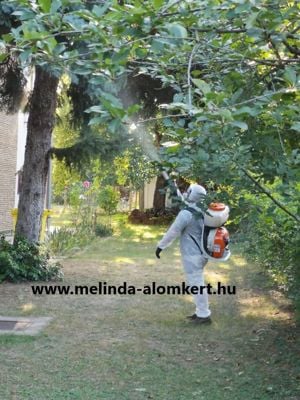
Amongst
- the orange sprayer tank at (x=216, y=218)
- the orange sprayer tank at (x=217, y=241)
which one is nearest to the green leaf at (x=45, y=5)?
the orange sprayer tank at (x=216, y=218)

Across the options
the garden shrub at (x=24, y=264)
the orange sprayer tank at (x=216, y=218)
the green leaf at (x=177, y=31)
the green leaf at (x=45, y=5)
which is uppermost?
the green leaf at (x=45, y=5)

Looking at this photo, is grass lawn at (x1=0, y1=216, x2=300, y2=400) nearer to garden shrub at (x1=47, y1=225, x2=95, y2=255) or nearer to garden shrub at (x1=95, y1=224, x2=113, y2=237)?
garden shrub at (x1=47, y1=225, x2=95, y2=255)

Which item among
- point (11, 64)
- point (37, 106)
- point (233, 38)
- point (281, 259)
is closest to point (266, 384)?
point (281, 259)

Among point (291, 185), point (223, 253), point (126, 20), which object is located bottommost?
point (223, 253)

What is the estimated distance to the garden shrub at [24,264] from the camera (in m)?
9.54

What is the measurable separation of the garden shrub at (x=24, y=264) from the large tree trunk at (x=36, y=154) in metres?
0.28

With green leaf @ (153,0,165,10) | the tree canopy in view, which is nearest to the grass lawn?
the tree canopy

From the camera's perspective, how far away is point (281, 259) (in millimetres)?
6008

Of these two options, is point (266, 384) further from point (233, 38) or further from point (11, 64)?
point (11, 64)

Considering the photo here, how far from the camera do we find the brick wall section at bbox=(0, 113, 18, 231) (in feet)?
61.9

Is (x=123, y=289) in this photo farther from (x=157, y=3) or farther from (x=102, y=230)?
(x=102, y=230)

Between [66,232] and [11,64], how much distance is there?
6.62 meters

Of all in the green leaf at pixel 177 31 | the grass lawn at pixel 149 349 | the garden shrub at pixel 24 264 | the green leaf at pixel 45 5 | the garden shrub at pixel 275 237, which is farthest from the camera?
the garden shrub at pixel 24 264

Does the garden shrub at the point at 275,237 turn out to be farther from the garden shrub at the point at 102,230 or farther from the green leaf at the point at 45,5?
the garden shrub at the point at 102,230
